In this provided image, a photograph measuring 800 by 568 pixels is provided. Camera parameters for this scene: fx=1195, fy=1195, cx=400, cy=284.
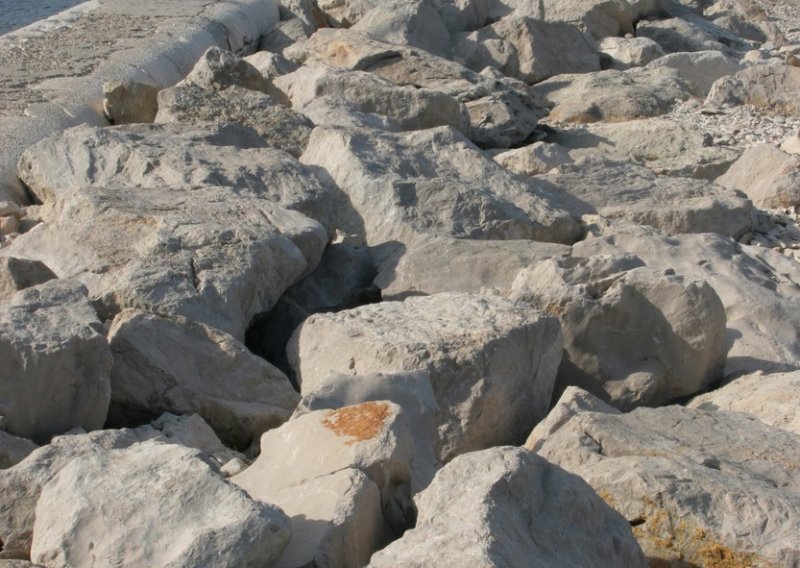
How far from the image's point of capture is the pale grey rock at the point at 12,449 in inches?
130

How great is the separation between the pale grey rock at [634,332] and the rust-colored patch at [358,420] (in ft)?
5.22

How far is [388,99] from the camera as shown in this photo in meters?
7.74

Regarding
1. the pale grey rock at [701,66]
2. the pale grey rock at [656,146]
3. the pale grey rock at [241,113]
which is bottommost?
the pale grey rock at [701,66]

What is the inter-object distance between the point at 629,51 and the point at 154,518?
31.1 feet

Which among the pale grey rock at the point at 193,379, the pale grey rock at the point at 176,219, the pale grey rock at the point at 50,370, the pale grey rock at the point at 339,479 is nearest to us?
the pale grey rock at the point at 339,479

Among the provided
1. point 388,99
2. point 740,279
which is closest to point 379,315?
point 740,279

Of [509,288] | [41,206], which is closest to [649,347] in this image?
[509,288]

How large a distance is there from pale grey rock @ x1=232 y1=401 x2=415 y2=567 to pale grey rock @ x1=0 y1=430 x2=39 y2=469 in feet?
2.04

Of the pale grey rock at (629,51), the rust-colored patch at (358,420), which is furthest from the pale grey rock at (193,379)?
the pale grey rock at (629,51)

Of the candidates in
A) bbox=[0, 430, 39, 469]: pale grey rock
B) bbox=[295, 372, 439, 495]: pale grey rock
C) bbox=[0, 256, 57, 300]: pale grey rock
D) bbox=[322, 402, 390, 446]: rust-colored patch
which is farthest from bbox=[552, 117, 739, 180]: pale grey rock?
bbox=[0, 430, 39, 469]: pale grey rock

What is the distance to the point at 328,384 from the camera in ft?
11.6

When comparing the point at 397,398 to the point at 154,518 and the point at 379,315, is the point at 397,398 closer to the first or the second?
the point at 379,315

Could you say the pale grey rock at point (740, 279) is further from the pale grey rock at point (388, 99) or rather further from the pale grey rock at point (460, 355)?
the pale grey rock at point (388, 99)

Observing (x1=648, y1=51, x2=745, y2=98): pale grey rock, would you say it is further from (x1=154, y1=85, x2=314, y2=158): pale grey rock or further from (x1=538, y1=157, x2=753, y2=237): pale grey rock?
(x1=154, y1=85, x2=314, y2=158): pale grey rock
